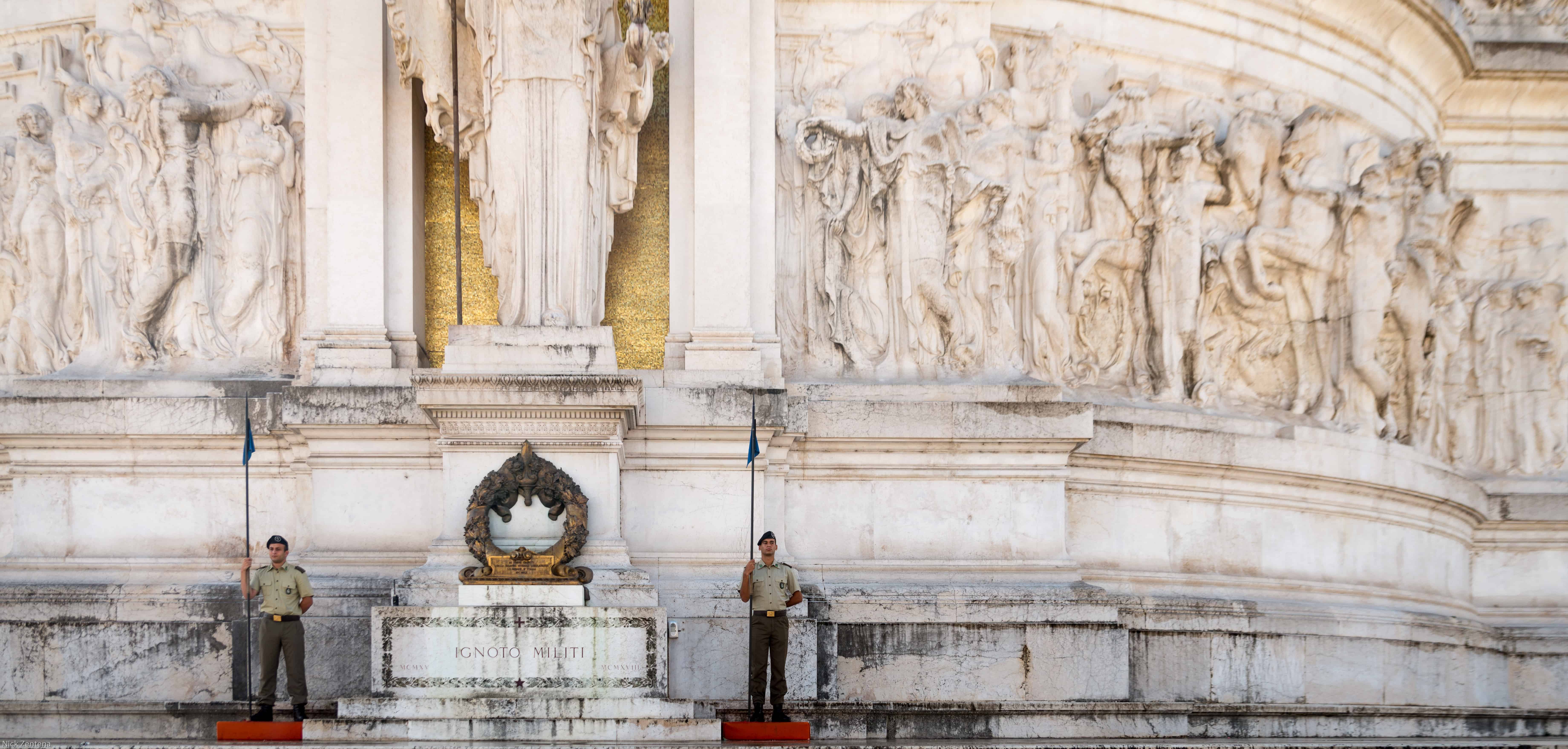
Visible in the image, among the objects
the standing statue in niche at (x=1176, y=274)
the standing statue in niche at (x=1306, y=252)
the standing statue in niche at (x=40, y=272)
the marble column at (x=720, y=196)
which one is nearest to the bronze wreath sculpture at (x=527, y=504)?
the marble column at (x=720, y=196)

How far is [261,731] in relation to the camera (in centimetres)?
1434

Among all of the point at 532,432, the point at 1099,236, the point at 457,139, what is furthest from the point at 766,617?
the point at 1099,236

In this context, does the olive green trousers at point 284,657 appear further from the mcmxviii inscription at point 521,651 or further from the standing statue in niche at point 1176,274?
the standing statue in niche at point 1176,274

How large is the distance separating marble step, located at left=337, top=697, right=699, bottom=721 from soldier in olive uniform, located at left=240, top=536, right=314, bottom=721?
29.0 inches

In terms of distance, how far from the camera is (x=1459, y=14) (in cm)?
2423

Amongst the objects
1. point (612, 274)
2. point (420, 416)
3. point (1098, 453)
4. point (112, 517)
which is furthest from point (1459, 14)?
point (112, 517)

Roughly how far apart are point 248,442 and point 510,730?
4.34 metres

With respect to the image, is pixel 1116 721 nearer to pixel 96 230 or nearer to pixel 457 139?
pixel 457 139

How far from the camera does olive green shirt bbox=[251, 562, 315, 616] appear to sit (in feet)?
49.0

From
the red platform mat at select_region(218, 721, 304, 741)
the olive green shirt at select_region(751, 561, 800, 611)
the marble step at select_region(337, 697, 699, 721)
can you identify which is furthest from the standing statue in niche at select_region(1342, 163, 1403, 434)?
the marble step at select_region(337, 697, 699, 721)

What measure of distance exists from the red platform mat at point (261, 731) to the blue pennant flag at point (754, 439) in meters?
2.90

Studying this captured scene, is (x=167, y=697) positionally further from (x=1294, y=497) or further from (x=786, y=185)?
(x=1294, y=497)

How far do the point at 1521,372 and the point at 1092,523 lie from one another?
857cm

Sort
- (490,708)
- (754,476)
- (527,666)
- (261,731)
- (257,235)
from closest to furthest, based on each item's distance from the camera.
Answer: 1. (490,708)
2. (261,731)
3. (527,666)
4. (754,476)
5. (257,235)
